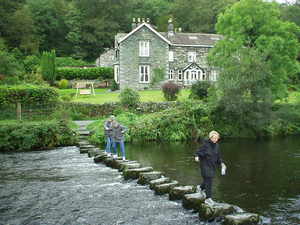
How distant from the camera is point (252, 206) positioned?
11766 millimetres

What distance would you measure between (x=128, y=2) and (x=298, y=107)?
177 feet

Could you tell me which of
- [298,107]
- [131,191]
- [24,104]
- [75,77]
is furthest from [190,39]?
[131,191]

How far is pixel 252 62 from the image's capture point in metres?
28.7

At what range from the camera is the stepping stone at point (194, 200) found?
1107cm

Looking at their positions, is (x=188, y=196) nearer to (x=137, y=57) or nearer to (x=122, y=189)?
(x=122, y=189)

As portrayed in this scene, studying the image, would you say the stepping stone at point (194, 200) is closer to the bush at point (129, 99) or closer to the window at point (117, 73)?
the bush at point (129, 99)

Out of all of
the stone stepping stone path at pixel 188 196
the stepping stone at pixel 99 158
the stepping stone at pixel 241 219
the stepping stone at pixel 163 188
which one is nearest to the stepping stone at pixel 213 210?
the stone stepping stone path at pixel 188 196

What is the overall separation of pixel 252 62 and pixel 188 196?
19.7 metres

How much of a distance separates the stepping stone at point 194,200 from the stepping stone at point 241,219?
4.11 ft

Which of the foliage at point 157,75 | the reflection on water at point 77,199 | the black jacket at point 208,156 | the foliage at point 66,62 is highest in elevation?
the foliage at point 66,62

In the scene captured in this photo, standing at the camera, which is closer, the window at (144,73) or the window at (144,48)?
the window at (144,48)

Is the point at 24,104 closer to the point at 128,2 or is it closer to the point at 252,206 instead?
the point at 252,206

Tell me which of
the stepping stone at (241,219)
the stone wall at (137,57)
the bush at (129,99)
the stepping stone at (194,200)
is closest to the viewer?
the stepping stone at (241,219)

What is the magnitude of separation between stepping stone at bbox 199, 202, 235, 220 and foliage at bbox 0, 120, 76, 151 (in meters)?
15.3
